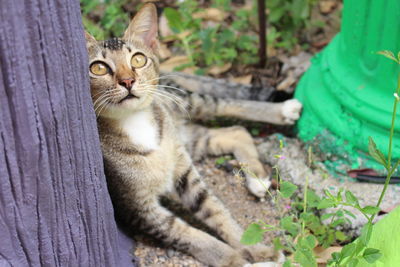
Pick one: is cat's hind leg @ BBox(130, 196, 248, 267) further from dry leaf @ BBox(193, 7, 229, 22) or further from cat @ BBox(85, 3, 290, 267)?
dry leaf @ BBox(193, 7, 229, 22)

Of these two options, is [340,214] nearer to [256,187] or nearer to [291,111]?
[256,187]

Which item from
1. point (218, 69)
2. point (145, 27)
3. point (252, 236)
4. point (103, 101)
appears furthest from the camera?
point (218, 69)

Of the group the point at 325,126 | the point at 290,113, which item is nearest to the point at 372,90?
the point at 325,126

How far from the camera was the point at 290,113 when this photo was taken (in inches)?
130

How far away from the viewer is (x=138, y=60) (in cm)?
247

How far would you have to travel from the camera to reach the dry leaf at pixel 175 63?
13.5 ft

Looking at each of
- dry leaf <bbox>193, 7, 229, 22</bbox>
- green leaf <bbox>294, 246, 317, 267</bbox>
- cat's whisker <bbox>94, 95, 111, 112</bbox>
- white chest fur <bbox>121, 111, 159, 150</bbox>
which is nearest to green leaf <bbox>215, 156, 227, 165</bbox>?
white chest fur <bbox>121, 111, 159, 150</bbox>

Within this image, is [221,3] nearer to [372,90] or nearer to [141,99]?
[372,90]

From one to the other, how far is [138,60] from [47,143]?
0.87 meters

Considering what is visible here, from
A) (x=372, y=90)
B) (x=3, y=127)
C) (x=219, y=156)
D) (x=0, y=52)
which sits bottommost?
(x=219, y=156)

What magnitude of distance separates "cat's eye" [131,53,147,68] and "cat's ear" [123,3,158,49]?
131mm

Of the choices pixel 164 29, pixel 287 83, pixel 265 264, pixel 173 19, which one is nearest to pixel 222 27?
pixel 164 29

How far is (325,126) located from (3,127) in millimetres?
2012

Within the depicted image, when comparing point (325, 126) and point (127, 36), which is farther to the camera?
point (325, 126)
